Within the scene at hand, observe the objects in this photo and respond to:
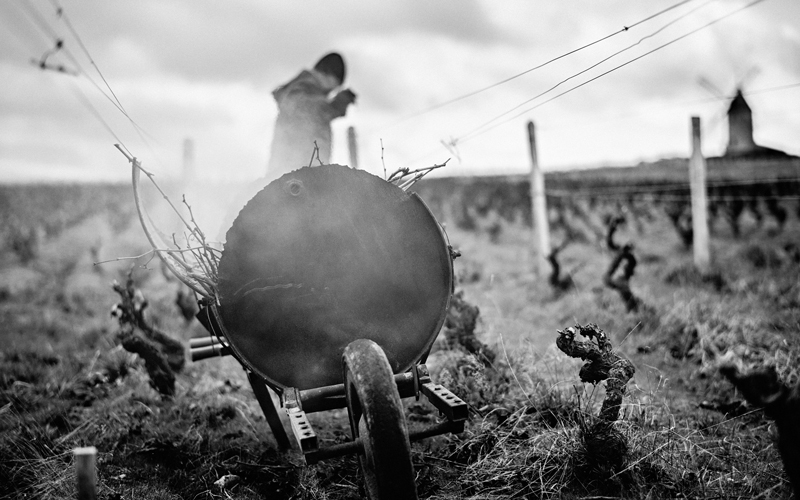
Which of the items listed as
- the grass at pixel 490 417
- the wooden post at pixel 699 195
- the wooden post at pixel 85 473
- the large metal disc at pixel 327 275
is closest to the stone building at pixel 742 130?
the wooden post at pixel 699 195

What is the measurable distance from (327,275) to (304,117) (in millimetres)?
3719

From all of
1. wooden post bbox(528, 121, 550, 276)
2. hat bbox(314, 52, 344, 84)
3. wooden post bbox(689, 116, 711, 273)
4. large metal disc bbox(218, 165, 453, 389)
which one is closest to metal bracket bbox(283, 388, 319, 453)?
large metal disc bbox(218, 165, 453, 389)

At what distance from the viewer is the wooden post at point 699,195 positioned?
1020 centimetres

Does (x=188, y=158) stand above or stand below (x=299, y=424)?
Answer: above

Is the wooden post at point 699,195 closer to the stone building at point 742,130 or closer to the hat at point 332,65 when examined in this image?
the hat at point 332,65

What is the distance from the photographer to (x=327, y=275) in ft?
8.93

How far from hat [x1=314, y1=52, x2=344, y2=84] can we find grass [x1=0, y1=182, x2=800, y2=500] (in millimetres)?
3024

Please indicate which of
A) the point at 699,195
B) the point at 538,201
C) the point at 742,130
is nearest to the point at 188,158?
the point at 538,201

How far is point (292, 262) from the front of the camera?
267 centimetres

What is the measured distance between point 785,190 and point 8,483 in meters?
27.9

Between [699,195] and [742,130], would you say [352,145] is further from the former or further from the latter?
[742,130]

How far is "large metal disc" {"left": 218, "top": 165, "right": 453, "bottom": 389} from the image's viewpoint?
262 centimetres

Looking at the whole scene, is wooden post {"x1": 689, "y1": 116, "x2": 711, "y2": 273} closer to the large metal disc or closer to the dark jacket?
the dark jacket

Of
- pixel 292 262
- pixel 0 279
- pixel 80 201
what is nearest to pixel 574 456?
pixel 292 262
